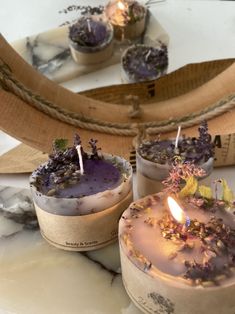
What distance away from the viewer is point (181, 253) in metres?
0.60

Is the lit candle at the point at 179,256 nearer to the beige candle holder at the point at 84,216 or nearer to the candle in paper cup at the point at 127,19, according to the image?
the beige candle holder at the point at 84,216

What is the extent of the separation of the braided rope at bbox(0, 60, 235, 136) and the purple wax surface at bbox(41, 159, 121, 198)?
0.23 metres

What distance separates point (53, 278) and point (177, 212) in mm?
195

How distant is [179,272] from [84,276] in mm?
180

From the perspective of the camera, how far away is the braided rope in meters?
0.95

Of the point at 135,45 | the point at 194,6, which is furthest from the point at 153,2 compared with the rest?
the point at 135,45

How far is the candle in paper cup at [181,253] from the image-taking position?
0.58 metres

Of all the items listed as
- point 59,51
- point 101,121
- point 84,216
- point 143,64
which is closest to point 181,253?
point 84,216

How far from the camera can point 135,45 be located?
1233 mm

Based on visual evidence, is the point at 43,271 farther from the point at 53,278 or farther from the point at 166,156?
the point at 166,156

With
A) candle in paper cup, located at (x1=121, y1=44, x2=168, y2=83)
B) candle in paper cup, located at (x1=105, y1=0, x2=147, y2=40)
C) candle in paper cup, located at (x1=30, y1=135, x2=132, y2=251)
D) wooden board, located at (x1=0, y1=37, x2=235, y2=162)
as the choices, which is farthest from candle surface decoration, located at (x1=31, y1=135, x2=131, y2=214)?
candle in paper cup, located at (x1=105, y1=0, x2=147, y2=40)

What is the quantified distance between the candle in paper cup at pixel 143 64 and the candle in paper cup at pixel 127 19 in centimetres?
14

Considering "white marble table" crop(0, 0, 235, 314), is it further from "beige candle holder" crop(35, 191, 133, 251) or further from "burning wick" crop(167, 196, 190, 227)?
"burning wick" crop(167, 196, 190, 227)

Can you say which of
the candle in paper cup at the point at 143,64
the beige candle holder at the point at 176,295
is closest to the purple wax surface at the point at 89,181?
the beige candle holder at the point at 176,295
